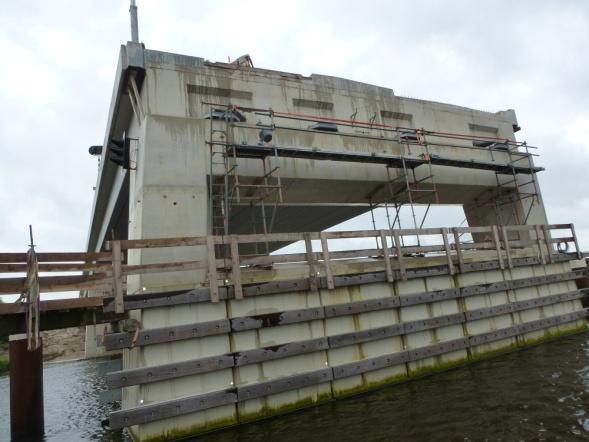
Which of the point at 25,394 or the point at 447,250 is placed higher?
the point at 447,250

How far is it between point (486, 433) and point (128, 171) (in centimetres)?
1217

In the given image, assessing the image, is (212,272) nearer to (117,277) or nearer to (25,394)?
(117,277)

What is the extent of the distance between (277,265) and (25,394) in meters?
6.93

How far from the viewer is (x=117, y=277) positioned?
25.1 feet

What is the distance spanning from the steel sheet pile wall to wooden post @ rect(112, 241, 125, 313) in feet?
0.76

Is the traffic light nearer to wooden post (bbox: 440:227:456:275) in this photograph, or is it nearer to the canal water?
the canal water

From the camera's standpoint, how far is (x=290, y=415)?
8.20 metres

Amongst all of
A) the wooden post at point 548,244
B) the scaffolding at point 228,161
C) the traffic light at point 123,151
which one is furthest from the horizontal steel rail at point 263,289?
the traffic light at point 123,151

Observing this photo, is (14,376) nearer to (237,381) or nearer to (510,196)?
(237,381)

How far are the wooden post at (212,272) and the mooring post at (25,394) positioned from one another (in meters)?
5.07

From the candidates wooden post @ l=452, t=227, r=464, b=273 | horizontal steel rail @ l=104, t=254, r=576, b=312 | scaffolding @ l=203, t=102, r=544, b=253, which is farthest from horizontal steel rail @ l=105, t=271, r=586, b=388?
scaffolding @ l=203, t=102, r=544, b=253

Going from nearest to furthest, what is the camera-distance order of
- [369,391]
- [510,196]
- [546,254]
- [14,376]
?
1. [369,391]
2. [14,376]
3. [546,254]
4. [510,196]

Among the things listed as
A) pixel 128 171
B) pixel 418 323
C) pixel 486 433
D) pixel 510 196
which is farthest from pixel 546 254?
pixel 128 171

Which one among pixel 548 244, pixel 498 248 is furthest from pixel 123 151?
pixel 548 244
